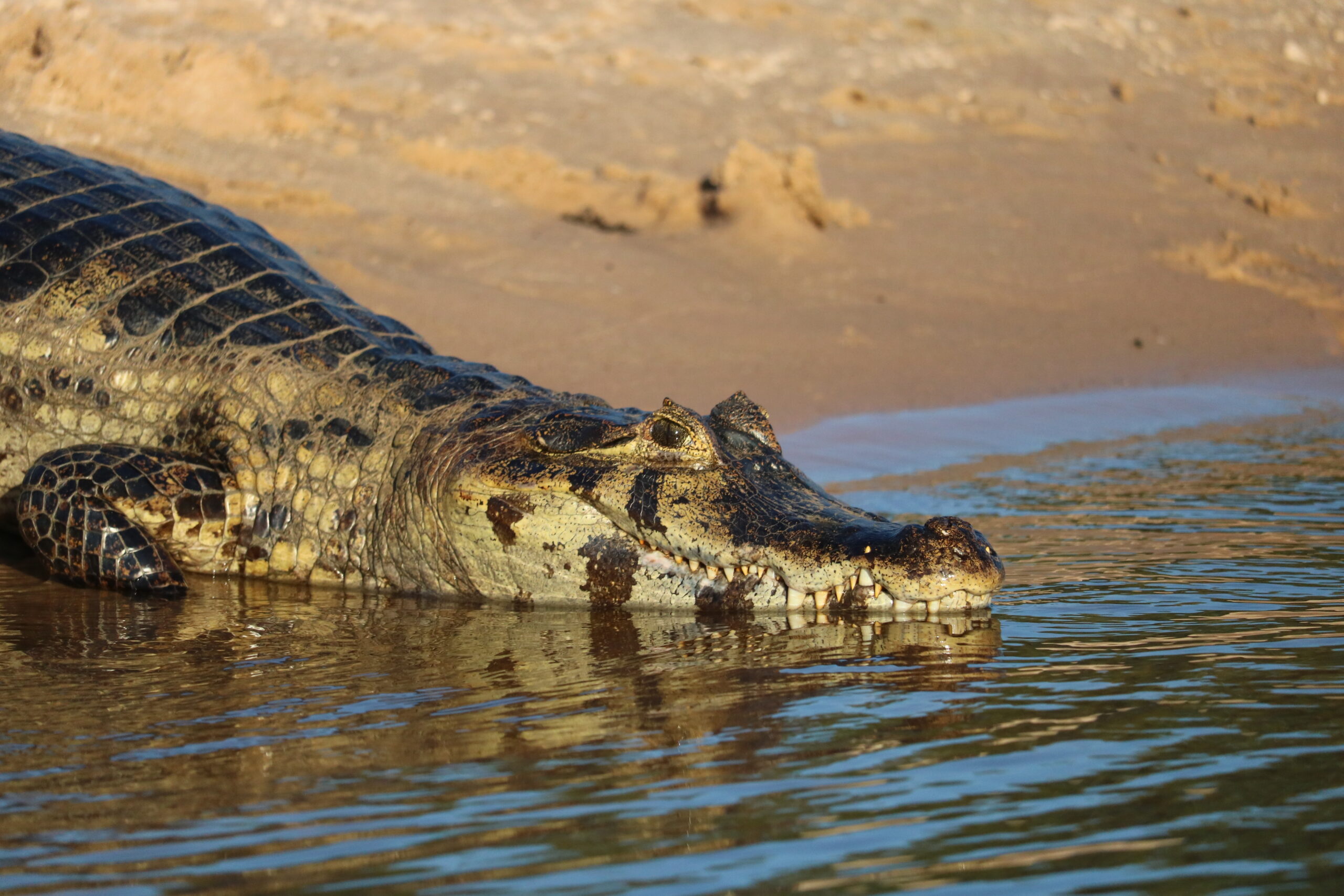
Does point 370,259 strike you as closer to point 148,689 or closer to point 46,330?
point 46,330

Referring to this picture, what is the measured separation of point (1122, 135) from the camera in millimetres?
14125

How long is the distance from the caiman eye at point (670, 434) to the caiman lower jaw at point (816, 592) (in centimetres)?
29

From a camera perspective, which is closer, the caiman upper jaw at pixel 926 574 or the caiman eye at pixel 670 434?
the caiman upper jaw at pixel 926 574

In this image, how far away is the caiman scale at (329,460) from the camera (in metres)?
4.10

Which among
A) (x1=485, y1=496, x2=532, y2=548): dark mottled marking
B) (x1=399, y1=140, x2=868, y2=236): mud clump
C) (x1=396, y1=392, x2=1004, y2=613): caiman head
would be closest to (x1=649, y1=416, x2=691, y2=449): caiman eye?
(x1=396, y1=392, x2=1004, y2=613): caiman head

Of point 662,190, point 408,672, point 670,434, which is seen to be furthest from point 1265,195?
point 408,672

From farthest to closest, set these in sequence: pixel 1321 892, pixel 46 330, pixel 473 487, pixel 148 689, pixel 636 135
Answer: pixel 636 135
pixel 46 330
pixel 473 487
pixel 148 689
pixel 1321 892

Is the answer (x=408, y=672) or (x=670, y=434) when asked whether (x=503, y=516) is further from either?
(x=408, y=672)

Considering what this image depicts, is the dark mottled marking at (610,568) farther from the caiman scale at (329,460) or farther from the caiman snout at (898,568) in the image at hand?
the caiman snout at (898,568)

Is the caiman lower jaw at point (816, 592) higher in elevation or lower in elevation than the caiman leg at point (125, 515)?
lower

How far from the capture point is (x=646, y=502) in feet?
13.7

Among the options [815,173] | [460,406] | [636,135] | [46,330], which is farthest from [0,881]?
[636,135]

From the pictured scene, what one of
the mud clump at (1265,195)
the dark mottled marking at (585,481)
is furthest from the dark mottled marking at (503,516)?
the mud clump at (1265,195)

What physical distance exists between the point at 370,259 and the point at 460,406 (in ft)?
14.1
